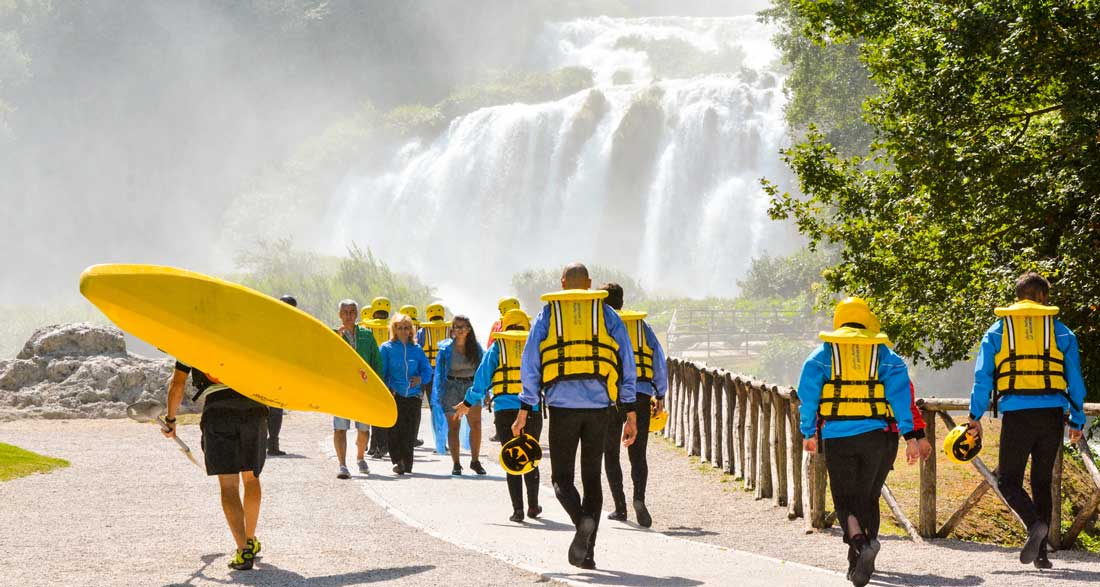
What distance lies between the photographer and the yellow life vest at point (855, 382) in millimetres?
7160

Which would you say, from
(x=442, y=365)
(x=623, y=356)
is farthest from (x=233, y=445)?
(x=442, y=365)

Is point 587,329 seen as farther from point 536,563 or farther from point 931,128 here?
point 931,128

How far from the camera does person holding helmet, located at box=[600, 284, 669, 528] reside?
9.88 meters

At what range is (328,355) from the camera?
873 centimetres

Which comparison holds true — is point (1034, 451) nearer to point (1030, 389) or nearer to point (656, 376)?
point (1030, 389)

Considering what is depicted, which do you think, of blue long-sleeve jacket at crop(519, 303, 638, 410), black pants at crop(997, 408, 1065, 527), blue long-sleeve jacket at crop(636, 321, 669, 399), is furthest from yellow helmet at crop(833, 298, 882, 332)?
blue long-sleeve jacket at crop(636, 321, 669, 399)

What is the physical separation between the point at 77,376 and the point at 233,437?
57.9ft

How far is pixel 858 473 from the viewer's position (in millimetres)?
7246

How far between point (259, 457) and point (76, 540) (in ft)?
6.27

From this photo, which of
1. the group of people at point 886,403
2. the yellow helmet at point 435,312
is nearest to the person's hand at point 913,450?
the group of people at point 886,403

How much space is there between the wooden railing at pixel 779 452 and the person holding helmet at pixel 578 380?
103 inches

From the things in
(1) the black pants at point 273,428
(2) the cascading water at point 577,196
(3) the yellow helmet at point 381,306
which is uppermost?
(2) the cascading water at point 577,196

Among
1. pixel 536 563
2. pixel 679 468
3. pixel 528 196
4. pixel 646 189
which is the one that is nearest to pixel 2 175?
pixel 528 196

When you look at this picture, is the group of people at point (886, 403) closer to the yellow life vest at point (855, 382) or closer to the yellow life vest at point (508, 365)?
the yellow life vest at point (855, 382)
